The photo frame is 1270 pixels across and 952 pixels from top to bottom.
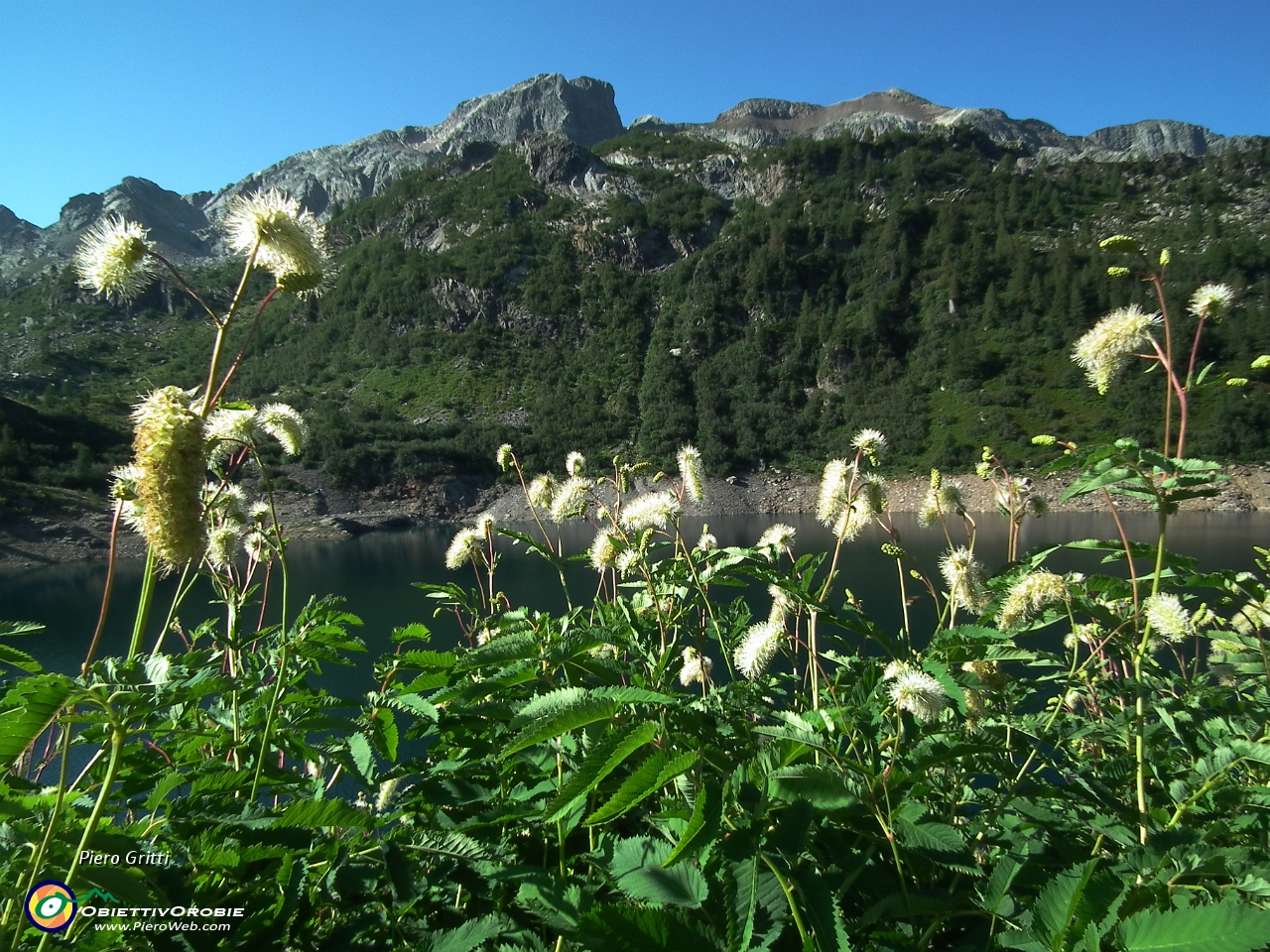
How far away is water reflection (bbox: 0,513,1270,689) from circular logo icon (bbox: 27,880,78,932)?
665 inches

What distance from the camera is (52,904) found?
108 centimetres

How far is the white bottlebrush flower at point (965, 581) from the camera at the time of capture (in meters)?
2.65

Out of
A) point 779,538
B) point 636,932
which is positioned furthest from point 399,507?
point 636,932

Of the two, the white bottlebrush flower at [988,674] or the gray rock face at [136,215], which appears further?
the gray rock face at [136,215]

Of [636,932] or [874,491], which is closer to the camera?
[636,932]

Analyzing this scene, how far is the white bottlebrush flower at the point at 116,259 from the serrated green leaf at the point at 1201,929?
2.48 meters

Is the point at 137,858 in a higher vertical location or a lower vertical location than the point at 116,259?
lower

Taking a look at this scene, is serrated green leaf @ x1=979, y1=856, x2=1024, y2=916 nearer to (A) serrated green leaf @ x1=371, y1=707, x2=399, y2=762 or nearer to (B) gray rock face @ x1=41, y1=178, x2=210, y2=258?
(A) serrated green leaf @ x1=371, y1=707, x2=399, y2=762

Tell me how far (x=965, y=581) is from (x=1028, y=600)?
47 centimetres

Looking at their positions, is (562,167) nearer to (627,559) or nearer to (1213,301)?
(627,559)

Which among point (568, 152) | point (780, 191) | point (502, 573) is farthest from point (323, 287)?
point (568, 152)

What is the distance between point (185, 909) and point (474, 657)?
2.27 feet

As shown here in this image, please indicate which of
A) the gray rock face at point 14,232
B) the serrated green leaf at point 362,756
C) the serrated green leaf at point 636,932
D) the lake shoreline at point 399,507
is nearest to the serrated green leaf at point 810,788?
the serrated green leaf at point 636,932

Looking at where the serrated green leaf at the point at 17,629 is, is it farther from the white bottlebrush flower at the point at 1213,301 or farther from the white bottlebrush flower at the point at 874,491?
the white bottlebrush flower at the point at 1213,301
